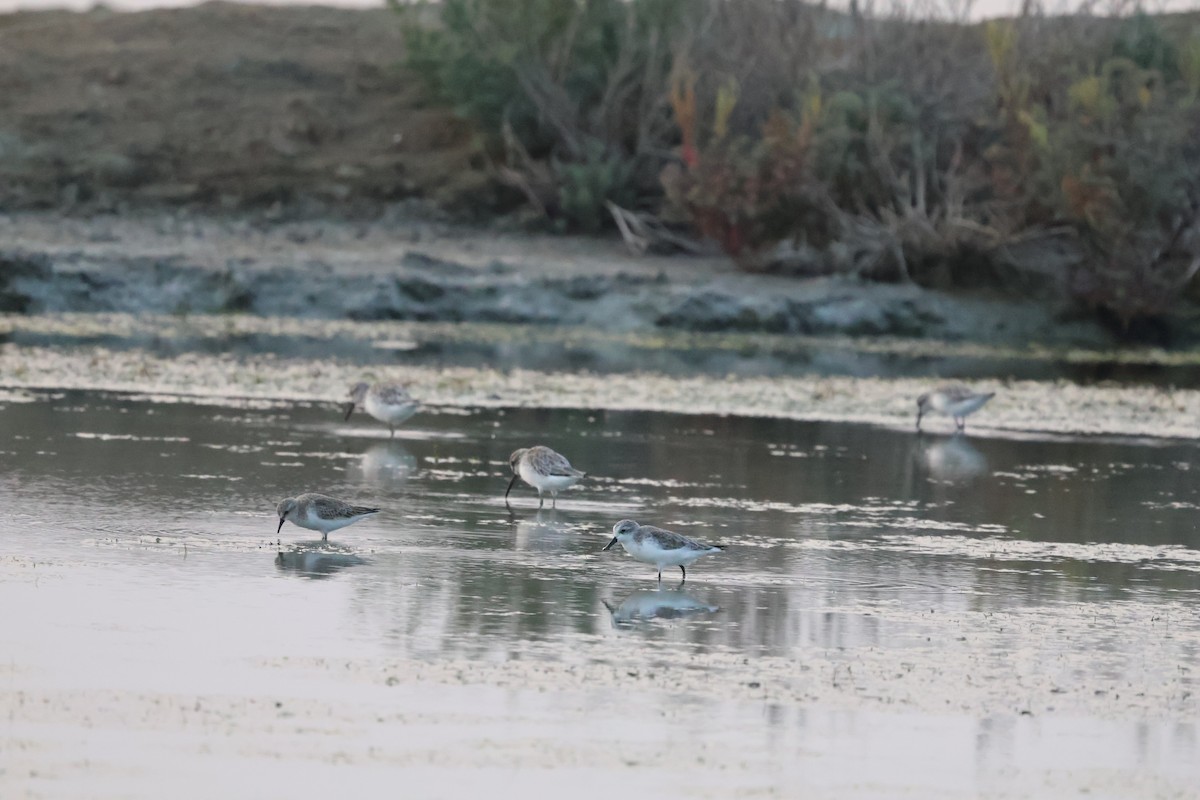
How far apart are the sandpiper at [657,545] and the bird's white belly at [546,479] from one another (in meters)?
2.70

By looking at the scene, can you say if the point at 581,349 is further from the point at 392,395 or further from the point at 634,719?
the point at 634,719

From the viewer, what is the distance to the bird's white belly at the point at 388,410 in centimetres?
1831

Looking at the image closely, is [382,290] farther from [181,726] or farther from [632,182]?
[181,726]

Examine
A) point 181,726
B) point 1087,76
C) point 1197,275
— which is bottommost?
point 181,726

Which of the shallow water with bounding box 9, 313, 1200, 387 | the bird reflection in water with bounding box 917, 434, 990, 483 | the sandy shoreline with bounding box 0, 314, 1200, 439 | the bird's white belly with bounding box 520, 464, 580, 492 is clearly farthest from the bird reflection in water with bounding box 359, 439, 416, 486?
the shallow water with bounding box 9, 313, 1200, 387

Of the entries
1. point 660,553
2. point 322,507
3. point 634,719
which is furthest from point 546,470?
point 634,719

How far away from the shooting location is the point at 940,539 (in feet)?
45.8

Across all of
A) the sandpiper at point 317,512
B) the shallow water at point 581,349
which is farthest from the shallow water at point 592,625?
the shallow water at point 581,349

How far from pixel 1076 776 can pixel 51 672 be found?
14.3ft

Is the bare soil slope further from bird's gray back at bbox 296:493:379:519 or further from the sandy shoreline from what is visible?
bird's gray back at bbox 296:493:379:519

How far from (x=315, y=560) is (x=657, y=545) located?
81.8 inches

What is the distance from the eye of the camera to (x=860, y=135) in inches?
1388

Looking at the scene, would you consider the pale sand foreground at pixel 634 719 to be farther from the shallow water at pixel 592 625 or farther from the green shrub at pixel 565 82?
the green shrub at pixel 565 82

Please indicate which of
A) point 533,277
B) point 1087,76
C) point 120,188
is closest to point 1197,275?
point 1087,76
